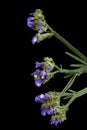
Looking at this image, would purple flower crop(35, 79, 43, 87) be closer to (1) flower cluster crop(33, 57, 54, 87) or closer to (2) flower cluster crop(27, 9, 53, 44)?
(1) flower cluster crop(33, 57, 54, 87)

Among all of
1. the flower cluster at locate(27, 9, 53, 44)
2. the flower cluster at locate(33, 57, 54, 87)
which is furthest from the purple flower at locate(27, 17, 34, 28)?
the flower cluster at locate(33, 57, 54, 87)

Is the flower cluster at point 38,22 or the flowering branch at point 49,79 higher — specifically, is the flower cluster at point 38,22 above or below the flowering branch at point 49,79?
above

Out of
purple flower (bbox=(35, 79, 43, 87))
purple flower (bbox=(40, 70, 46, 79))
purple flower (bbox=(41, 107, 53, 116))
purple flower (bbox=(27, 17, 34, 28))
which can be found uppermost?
purple flower (bbox=(27, 17, 34, 28))

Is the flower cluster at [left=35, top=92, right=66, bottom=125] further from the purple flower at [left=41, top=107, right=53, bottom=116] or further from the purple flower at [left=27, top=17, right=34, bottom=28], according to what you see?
the purple flower at [left=27, top=17, right=34, bottom=28]

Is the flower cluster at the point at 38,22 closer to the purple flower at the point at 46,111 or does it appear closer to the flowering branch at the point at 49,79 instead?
the flowering branch at the point at 49,79

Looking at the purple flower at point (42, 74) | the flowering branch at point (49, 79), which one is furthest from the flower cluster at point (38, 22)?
the purple flower at point (42, 74)

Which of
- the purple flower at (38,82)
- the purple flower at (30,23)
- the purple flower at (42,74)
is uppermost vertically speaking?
the purple flower at (30,23)

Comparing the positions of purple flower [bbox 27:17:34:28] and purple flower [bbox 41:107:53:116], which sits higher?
purple flower [bbox 27:17:34:28]

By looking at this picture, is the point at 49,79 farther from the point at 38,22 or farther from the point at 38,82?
the point at 38,22

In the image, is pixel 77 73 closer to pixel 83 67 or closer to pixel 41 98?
pixel 83 67

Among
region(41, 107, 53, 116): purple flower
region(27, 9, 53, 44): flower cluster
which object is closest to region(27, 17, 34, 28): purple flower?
region(27, 9, 53, 44): flower cluster
